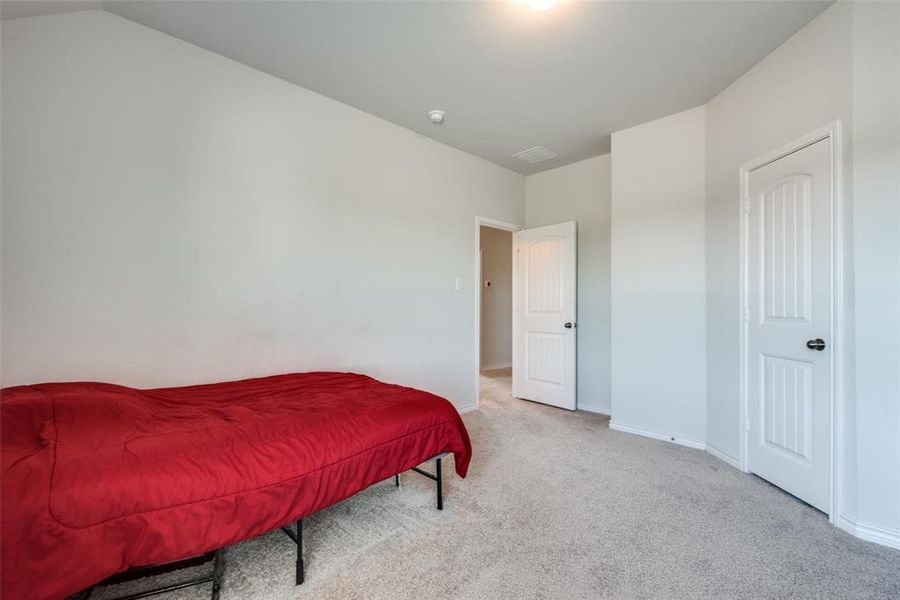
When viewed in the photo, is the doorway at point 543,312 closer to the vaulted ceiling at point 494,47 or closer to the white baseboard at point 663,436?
the white baseboard at point 663,436

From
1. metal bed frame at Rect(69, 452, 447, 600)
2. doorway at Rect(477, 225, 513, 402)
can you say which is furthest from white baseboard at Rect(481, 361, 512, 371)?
metal bed frame at Rect(69, 452, 447, 600)

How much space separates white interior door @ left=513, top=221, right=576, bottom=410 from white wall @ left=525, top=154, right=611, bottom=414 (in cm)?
14

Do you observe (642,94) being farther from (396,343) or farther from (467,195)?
(396,343)

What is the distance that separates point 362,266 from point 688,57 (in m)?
2.66

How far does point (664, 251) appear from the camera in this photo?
3.16m

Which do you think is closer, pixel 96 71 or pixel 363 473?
pixel 363 473

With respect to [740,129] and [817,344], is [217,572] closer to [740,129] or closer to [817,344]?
[817,344]

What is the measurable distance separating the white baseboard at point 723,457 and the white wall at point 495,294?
387 cm

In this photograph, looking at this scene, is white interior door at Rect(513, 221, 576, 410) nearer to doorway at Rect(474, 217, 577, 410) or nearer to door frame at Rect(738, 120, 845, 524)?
doorway at Rect(474, 217, 577, 410)

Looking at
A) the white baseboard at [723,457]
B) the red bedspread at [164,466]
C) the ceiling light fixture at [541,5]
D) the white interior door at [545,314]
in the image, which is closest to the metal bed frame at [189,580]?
the red bedspread at [164,466]

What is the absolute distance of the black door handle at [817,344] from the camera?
2027mm

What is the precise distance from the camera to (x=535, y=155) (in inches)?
157

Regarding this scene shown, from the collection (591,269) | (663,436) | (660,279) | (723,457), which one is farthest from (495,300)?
(723,457)

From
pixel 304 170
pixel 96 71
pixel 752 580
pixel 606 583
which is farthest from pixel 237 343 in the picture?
pixel 752 580
